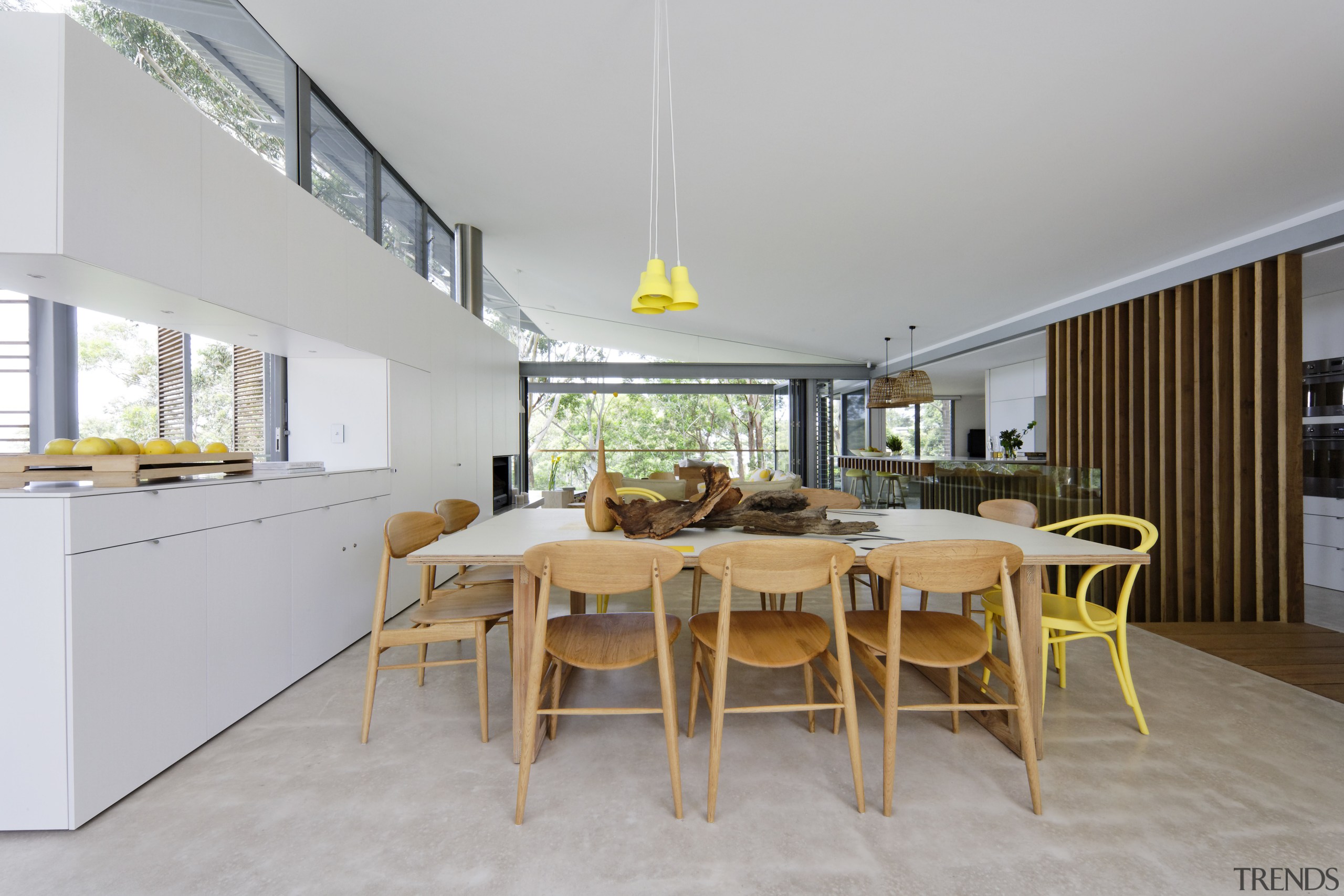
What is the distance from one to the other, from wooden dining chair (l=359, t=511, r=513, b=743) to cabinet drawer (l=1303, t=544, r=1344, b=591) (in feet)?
19.2

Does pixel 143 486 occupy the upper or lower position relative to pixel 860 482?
upper

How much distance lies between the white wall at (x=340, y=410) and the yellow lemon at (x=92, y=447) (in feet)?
5.47

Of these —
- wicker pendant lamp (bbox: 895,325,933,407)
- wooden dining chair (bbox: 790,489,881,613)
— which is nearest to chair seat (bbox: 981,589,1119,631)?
wooden dining chair (bbox: 790,489,881,613)

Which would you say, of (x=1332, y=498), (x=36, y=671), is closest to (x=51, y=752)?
(x=36, y=671)

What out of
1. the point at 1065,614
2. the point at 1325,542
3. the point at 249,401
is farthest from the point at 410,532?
the point at 1325,542

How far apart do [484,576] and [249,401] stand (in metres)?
1.70

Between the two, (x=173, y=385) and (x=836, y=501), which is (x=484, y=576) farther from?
(x=836, y=501)

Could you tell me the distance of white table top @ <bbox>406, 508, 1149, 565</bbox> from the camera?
6.29 feet

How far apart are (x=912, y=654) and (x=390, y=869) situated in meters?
1.55

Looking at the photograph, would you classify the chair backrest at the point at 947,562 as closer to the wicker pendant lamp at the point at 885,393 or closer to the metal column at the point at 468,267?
the metal column at the point at 468,267

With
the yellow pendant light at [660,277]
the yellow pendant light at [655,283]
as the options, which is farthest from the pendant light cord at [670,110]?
the yellow pendant light at [655,283]

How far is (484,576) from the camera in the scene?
2.87m

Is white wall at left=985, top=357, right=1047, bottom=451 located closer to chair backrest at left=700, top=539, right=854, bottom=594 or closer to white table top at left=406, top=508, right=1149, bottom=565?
white table top at left=406, top=508, right=1149, bottom=565

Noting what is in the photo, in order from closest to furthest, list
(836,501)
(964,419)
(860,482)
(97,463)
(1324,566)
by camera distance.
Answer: (97,463)
(836,501)
(1324,566)
(860,482)
(964,419)
